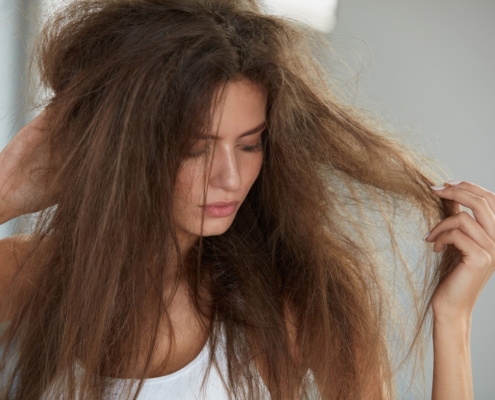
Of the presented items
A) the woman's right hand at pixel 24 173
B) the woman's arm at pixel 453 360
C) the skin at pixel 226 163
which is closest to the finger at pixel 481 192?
the woman's arm at pixel 453 360

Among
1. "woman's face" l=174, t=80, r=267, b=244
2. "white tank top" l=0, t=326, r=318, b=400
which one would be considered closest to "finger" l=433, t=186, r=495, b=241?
"woman's face" l=174, t=80, r=267, b=244

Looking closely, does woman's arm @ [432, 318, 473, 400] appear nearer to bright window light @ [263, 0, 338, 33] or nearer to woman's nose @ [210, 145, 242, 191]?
woman's nose @ [210, 145, 242, 191]

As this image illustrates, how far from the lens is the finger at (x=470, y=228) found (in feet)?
3.51

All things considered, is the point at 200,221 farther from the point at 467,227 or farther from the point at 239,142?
the point at 467,227

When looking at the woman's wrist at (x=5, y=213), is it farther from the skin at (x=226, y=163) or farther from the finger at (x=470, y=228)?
the finger at (x=470, y=228)

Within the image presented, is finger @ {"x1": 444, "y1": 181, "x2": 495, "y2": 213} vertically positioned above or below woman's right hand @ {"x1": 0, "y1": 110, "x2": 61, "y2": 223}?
above

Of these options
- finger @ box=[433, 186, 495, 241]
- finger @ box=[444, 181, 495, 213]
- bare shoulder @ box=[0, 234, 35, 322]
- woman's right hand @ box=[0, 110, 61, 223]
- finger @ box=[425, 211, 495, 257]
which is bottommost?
bare shoulder @ box=[0, 234, 35, 322]

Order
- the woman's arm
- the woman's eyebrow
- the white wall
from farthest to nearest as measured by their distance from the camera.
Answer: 1. the white wall
2. the woman's arm
3. the woman's eyebrow

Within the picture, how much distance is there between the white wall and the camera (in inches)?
80.0

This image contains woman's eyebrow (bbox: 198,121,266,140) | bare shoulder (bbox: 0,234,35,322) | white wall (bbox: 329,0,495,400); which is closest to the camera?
woman's eyebrow (bbox: 198,121,266,140)

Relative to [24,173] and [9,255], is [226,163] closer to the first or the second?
[24,173]

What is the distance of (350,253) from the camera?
4.19 ft

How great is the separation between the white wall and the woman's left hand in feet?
3.14

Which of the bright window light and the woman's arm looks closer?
Result: the woman's arm
